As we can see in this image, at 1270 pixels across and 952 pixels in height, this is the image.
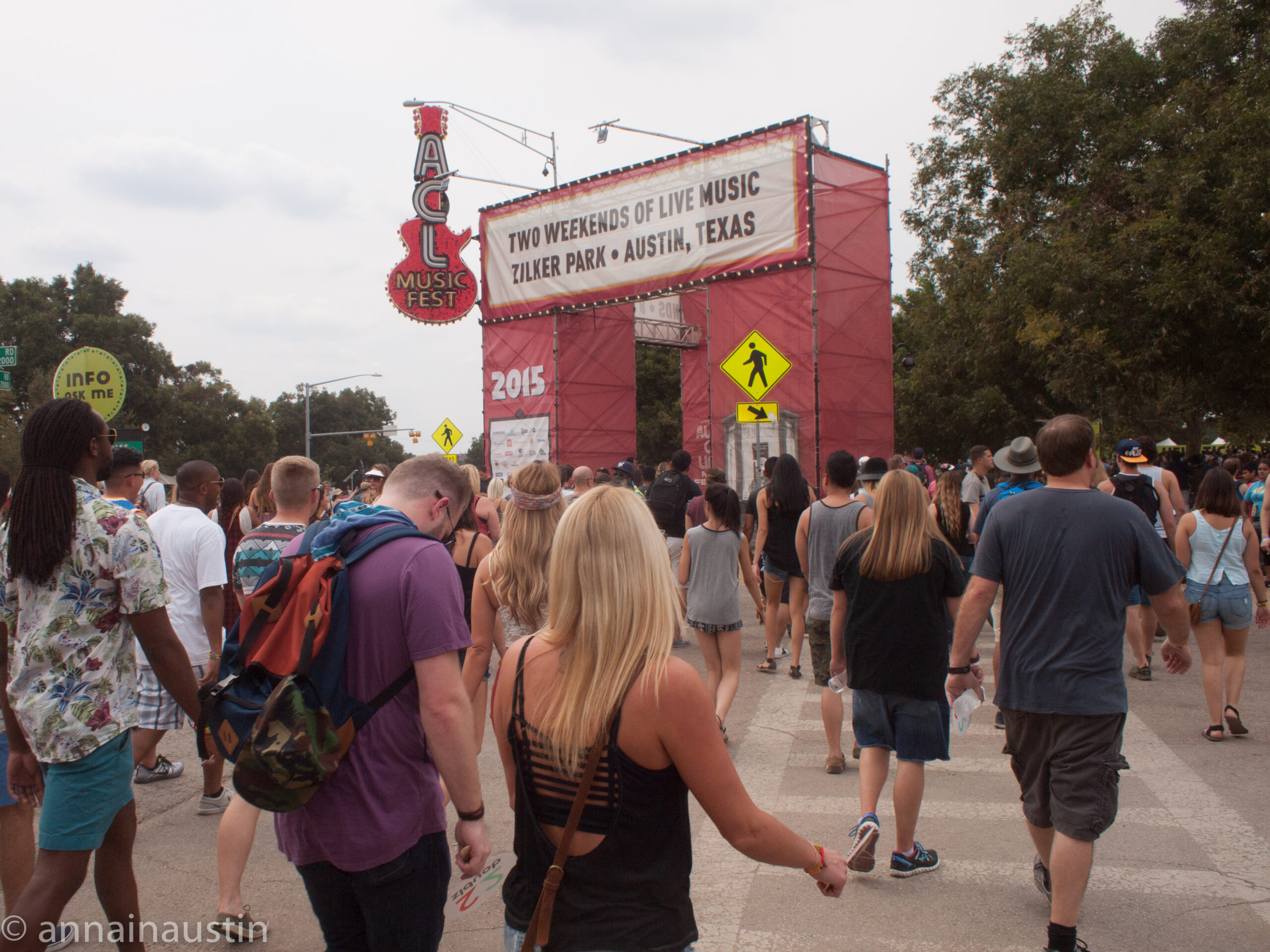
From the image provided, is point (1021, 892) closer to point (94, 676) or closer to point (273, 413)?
point (94, 676)

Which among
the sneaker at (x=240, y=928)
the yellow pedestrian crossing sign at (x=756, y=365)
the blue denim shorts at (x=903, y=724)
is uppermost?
the yellow pedestrian crossing sign at (x=756, y=365)

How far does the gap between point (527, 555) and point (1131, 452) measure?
19.1 feet

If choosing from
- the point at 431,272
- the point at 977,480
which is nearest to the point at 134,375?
the point at 431,272

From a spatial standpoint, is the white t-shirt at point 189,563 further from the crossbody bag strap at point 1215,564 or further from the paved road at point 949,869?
the crossbody bag strap at point 1215,564

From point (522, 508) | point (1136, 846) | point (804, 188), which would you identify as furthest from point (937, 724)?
point (804, 188)

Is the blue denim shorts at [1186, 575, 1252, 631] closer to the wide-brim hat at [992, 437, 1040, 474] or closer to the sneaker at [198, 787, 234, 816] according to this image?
the wide-brim hat at [992, 437, 1040, 474]

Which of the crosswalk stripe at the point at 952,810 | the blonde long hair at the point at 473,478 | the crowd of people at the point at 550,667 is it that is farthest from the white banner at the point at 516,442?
the crosswalk stripe at the point at 952,810

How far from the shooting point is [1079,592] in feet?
11.3

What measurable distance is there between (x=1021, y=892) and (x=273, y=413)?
3597 inches

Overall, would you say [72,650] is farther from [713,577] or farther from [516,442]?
[516,442]

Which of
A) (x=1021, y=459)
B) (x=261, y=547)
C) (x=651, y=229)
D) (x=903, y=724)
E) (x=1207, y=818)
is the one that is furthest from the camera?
(x=651, y=229)

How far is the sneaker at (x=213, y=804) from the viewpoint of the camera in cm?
523

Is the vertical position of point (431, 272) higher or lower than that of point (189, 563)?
higher

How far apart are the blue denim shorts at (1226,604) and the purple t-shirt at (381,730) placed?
5.57m
